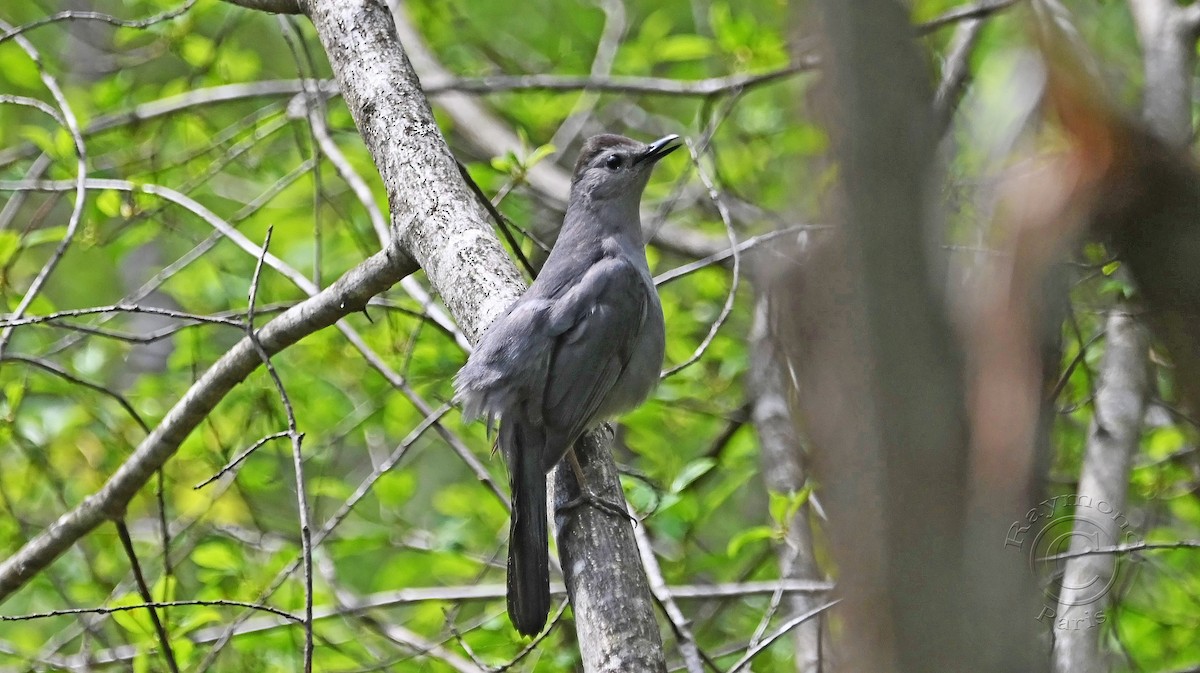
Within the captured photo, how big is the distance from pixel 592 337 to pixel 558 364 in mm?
163

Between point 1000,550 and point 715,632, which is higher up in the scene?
point 715,632

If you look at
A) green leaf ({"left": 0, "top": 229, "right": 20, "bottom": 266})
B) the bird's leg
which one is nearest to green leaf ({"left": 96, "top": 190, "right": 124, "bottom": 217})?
A: green leaf ({"left": 0, "top": 229, "right": 20, "bottom": 266})

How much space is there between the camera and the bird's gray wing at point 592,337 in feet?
11.0

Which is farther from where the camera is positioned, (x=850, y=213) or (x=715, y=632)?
(x=715, y=632)

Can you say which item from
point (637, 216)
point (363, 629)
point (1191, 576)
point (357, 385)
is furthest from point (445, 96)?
point (1191, 576)

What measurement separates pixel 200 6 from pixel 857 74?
17.5 feet

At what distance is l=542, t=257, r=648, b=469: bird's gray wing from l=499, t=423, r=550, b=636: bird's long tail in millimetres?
208

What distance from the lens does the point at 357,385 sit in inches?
211

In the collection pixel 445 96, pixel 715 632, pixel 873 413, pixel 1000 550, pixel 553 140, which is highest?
pixel 445 96

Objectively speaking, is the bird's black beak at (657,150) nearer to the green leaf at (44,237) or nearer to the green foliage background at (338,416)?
the green foliage background at (338,416)

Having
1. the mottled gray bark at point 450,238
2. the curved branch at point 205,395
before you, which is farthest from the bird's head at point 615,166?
the curved branch at point 205,395

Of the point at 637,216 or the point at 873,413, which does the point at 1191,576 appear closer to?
the point at 637,216

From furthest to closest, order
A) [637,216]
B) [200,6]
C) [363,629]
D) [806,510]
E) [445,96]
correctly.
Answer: [445,96] → [200,6] → [363,629] → [637,216] → [806,510]

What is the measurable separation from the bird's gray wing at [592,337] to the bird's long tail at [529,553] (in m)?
0.21
